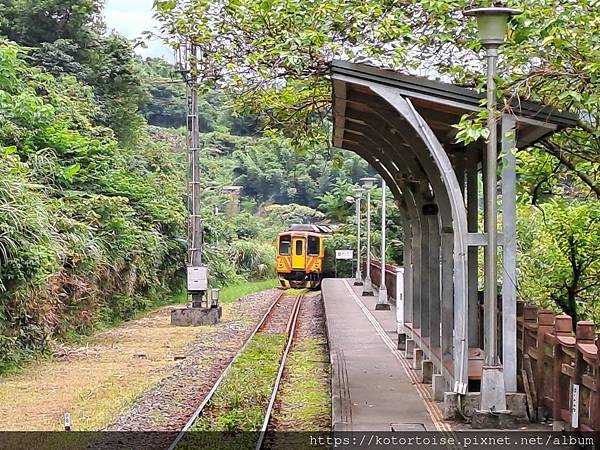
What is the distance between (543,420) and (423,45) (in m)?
4.48

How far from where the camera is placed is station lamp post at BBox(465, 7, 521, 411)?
311 inches

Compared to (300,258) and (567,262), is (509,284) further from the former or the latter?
(300,258)

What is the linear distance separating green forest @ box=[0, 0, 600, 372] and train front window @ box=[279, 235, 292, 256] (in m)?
2.11

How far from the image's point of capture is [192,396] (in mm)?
11641

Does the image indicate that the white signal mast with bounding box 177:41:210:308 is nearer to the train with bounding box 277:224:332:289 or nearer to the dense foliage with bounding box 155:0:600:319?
the dense foliage with bounding box 155:0:600:319

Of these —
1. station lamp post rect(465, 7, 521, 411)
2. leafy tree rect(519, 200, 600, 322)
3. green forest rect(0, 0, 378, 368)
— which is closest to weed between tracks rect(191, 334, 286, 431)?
station lamp post rect(465, 7, 521, 411)

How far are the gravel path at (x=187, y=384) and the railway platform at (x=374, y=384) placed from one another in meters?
1.69

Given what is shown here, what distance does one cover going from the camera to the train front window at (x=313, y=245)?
3522 cm

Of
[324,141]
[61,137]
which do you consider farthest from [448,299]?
[61,137]

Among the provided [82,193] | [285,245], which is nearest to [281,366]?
[82,193]

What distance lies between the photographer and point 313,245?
35.7 meters

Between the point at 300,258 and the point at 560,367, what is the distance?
2773 centimetres

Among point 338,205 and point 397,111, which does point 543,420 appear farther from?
point 338,205

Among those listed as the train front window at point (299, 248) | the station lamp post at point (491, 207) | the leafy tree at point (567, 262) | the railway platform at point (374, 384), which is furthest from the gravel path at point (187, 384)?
the train front window at point (299, 248)
